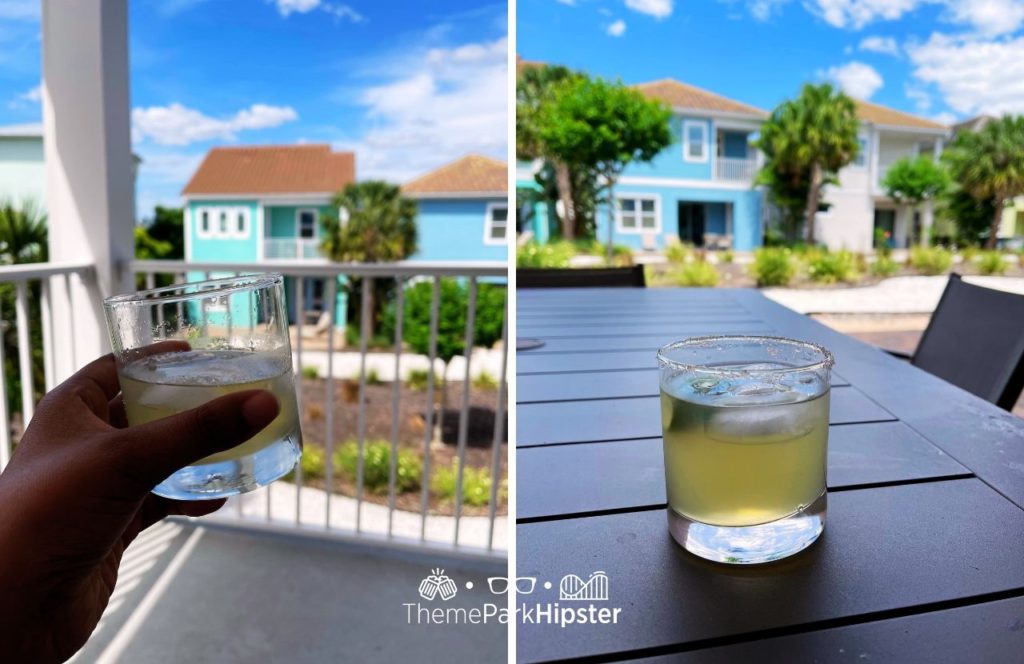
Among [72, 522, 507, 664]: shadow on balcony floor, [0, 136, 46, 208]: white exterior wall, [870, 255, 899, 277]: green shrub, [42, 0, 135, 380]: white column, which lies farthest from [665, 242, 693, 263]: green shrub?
[42, 0, 135, 380]: white column

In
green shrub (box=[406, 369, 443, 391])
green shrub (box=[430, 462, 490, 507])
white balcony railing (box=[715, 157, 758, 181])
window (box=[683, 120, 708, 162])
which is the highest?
window (box=[683, 120, 708, 162])

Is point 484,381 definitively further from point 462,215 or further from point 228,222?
point 228,222

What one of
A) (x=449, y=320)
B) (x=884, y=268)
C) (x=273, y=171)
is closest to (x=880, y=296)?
(x=884, y=268)

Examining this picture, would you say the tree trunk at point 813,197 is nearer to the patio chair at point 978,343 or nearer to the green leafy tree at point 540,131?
the green leafy tree at point 540,131

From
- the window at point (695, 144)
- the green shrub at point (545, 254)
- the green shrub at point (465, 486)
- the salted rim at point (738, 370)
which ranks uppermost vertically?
the window at point (695, 144)

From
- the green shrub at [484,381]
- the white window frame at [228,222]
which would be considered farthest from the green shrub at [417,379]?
the white window frame at [228,222]

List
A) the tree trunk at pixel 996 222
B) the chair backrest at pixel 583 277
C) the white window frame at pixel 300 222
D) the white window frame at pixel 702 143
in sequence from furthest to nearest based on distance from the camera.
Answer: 1. the white window frame at pixel 300 222
2. the white window frame at pixel 702 143
3. the tree trunk at pixel 996 222
4. the chair backrest at pixel 583 277

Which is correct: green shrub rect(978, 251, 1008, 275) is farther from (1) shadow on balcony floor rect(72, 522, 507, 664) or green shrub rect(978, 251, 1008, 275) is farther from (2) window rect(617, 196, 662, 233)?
(1) shadow on balcony floor rect(72, 522, 507, 664)
